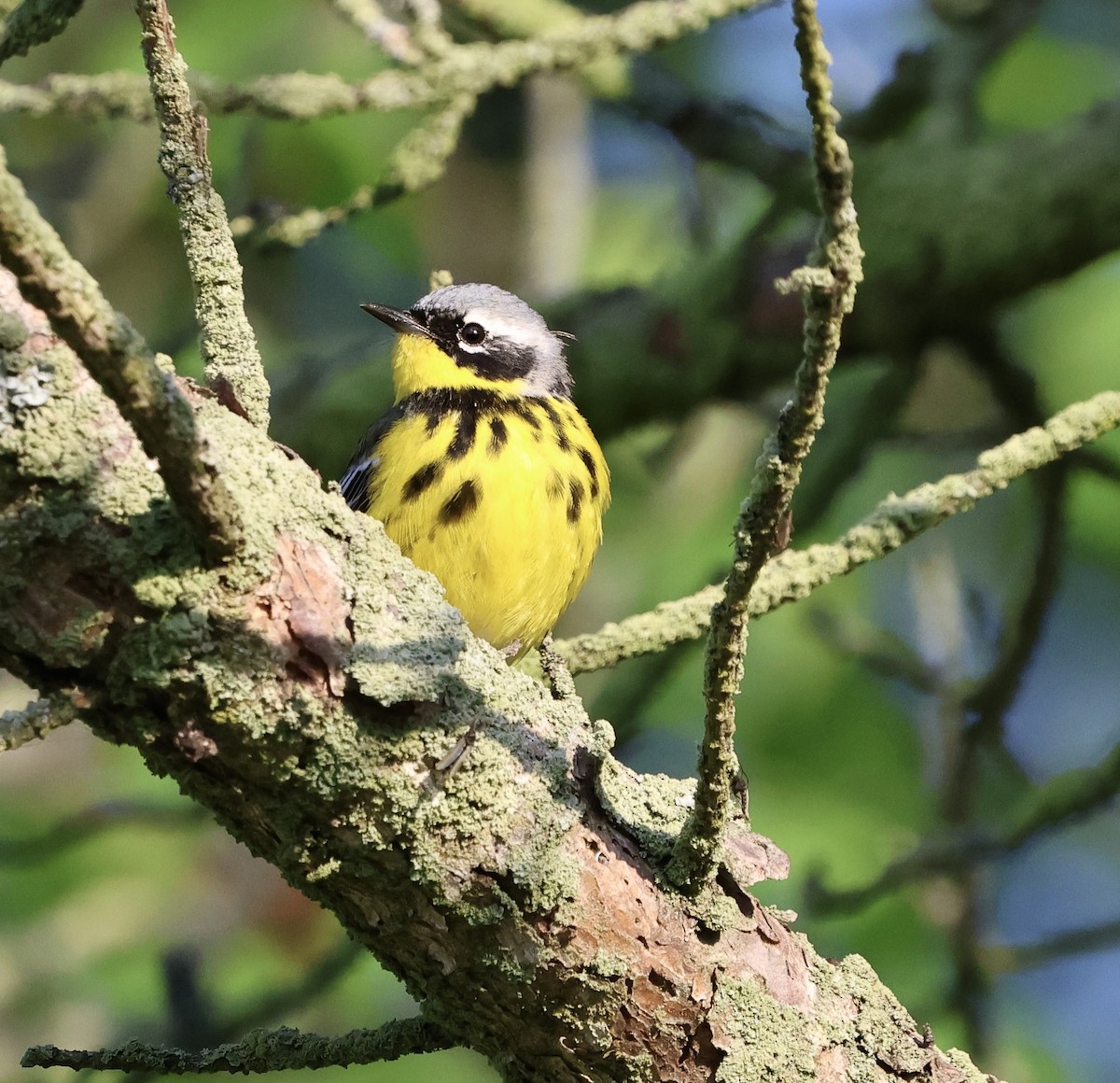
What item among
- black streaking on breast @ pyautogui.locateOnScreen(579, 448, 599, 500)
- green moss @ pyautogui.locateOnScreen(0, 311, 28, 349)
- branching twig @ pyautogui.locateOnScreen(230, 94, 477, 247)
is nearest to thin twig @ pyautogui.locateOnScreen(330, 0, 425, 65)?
branching twig @ pyautogui.locateOnScreen(230, 94, 477, 247)

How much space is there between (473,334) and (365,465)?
90cm

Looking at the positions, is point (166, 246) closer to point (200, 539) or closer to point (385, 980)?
point (385, 980)

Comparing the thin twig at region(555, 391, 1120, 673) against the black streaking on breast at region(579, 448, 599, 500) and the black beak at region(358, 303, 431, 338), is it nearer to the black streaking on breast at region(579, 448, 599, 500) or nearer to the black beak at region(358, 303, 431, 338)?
the black streaking on breast at region(579, 448, 599, 500)

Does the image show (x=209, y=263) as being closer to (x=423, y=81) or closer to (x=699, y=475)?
(x=423, y=81)

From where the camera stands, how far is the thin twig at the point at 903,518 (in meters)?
2.75

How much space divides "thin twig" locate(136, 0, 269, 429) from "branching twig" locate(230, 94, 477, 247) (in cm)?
196

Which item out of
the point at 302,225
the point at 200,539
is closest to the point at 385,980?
the point at 302,225

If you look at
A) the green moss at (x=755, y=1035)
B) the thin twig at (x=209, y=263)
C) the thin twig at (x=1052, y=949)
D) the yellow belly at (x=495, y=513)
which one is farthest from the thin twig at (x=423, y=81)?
the thin twig at (x=1052, y=949)

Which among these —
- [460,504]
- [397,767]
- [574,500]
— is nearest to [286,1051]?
[397,767]

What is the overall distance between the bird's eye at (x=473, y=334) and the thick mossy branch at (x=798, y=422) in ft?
11.1

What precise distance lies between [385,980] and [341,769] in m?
4.21

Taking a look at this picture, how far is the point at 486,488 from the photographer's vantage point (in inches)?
174

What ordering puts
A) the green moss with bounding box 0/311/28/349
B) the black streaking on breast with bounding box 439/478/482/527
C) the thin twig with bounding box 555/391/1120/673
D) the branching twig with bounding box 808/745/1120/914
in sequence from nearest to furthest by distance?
the green moss with bounding box 0/311/28/349 → the thin twig with bounding box 555/391/1120/673 → the branching twig with bounding box 808/745/1120/914 → the black streaking on breast with bounding box 439/478/482/527

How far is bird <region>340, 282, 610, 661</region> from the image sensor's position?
4383mm
